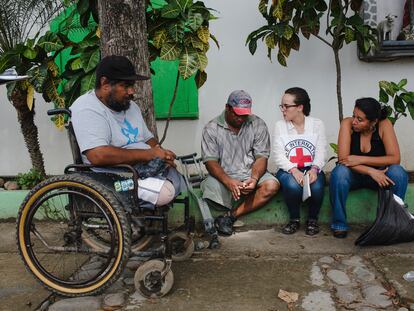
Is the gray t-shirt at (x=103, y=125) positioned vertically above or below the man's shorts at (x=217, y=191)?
above

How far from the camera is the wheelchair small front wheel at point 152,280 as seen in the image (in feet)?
10.3

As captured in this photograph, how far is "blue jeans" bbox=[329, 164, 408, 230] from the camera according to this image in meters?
4.17

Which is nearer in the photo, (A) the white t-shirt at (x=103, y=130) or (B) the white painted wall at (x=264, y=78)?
(A) the white t-shirt at (x=103, y=130)

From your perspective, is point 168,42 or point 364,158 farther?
point 168,42

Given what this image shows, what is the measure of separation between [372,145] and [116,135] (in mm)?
2122

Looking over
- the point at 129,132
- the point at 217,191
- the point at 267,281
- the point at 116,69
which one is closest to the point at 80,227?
the point at 129,132

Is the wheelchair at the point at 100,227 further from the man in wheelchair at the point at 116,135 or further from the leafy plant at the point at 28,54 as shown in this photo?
the leafy plant at the point at 28,54

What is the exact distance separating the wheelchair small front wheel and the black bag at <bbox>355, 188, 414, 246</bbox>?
1.56 metres

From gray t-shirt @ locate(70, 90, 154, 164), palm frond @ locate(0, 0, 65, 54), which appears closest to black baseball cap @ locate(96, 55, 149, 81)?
gray t-shirt @ locate(70, 90, 154, 164)

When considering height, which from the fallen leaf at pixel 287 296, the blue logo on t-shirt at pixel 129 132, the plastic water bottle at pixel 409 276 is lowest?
the fallen leaf at pixel 287 296

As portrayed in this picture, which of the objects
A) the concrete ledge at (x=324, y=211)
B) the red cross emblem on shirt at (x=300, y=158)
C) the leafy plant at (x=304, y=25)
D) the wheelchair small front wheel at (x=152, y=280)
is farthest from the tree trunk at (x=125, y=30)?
the wheelchair small front wheel at (x=152, y=280)

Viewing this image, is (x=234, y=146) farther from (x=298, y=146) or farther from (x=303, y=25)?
(x=303, y=25)

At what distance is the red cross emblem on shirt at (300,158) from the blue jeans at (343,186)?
0.28m

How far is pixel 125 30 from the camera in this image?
4117 millimetres
